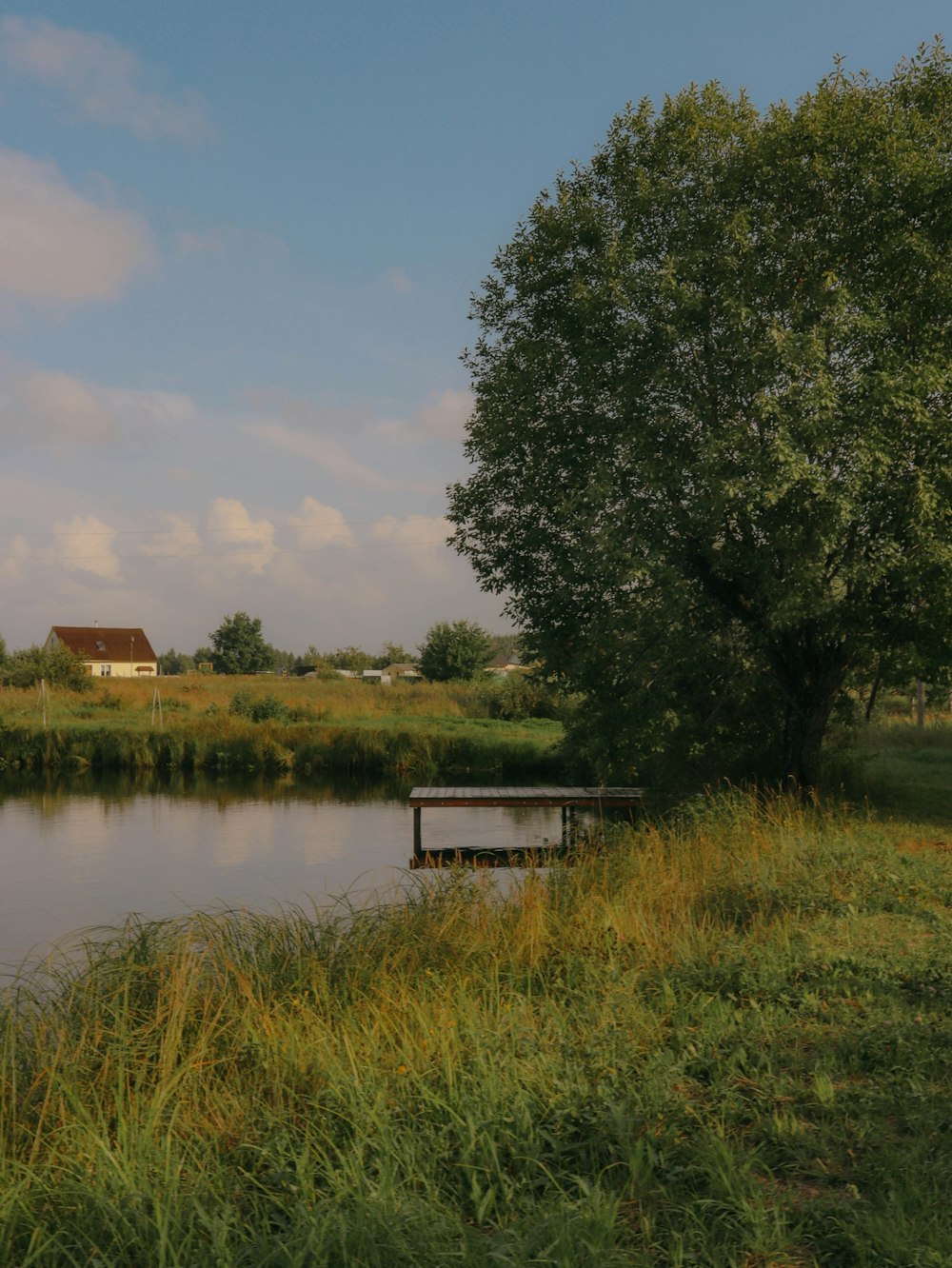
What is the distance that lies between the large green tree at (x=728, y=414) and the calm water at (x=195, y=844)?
468cm

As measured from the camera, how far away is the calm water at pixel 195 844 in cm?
1353

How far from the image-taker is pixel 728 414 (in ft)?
46.1

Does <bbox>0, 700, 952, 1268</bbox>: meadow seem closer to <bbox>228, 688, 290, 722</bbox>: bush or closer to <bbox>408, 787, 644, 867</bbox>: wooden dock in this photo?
<bbox>408, 787, 644, 867</bbox>: wooden dock

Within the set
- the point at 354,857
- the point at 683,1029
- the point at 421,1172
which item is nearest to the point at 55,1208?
the point at 421,1172

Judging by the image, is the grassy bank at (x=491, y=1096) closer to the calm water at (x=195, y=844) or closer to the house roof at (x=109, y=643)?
the calm water at (x=195, y=844)

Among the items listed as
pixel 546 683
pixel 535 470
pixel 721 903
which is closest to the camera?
pixel 721 903

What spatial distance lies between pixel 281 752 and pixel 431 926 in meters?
23.3

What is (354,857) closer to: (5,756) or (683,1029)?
(683,1029)

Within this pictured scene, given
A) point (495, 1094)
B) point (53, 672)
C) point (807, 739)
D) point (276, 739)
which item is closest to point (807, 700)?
point (807, 739)

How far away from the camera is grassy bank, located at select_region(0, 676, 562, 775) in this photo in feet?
97.1

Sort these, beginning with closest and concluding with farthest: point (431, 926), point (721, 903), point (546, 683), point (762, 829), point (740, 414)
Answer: point (431, 926) → point (721, 903) → point (762, 829) → point (740, 414) → point (546, 683)

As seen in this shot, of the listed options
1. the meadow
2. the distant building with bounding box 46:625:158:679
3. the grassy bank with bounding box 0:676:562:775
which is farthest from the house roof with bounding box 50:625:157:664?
the meadow

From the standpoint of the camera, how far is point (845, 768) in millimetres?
18016

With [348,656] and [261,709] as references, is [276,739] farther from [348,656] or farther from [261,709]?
[348,656]
